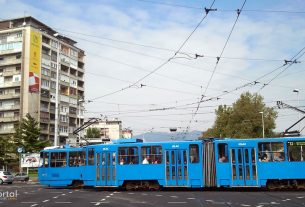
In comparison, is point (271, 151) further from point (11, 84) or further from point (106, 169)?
point (11, 84)

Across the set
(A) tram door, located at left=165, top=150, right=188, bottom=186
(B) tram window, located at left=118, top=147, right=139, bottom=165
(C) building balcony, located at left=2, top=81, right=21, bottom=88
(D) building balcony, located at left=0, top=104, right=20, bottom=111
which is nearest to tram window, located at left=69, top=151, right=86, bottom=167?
(B) tram window, located at left=118, top=147, right=139, bottom=165

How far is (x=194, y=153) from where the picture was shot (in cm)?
2338

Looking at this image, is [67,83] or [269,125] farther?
[67,83]

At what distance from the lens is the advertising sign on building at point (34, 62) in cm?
6906

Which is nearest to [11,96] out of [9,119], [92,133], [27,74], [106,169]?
[9,119]

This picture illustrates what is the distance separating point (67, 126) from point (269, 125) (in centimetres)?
3691

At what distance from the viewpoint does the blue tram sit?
73.5 feet

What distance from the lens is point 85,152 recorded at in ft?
84.8

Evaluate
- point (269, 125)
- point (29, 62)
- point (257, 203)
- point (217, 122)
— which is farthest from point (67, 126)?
point (257, 203)

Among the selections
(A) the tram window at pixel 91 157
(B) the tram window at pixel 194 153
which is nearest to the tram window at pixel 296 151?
(B) the tram window at pixel 194 153

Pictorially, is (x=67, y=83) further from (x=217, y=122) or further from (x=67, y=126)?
(x=217, y=122)

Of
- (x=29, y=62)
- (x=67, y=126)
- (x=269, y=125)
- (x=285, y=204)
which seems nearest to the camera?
(x=285, y=204)

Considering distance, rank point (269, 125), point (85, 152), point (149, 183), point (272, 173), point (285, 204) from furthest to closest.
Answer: point (269, 125), point (85, 152), point (149, 183), point (272, 173), point (285, 204)

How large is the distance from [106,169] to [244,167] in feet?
26.4
